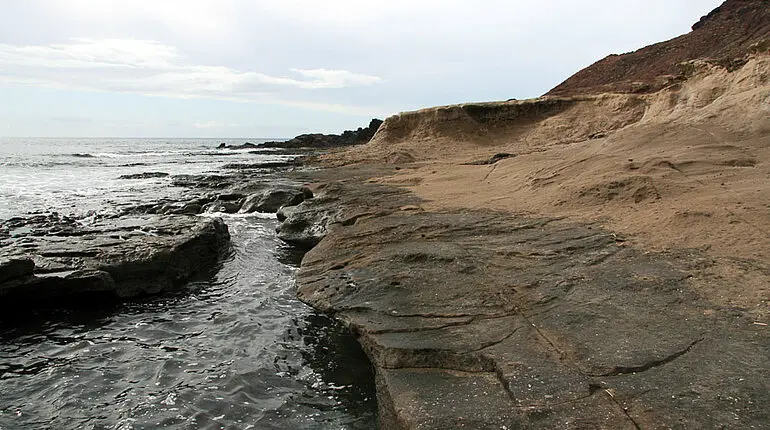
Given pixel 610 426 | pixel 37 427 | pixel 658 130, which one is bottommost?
pixel 37 427

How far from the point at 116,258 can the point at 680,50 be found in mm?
47040

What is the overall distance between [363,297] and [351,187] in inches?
288

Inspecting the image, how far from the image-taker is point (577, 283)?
438 cm

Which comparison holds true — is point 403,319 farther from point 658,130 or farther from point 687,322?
point 658,130

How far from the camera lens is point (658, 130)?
31.5 ft

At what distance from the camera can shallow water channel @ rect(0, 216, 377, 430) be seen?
Answer: 3754 millimetres

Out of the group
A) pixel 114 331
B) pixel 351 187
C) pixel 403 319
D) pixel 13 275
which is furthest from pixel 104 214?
pixel 403 319

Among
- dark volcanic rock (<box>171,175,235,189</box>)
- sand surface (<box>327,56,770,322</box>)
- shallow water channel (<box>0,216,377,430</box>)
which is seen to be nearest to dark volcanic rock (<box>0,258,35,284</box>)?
shallow water channel (<box>0,216,377,430</box>)

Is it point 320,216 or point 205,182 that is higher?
point 205,182

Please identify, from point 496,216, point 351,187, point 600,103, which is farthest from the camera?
point 600,103

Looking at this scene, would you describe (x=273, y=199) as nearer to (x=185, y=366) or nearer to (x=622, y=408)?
(x=185, y=366)

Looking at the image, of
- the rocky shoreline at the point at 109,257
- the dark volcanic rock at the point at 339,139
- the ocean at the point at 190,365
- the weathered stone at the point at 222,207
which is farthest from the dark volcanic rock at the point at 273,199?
the dark volcanic rock at the point at 339,139

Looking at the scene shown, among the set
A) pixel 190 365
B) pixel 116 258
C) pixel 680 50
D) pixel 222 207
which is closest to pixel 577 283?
pixel 190 365

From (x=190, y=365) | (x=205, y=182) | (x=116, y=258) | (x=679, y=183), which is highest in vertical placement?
(x=679, y=183)
